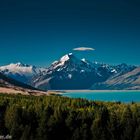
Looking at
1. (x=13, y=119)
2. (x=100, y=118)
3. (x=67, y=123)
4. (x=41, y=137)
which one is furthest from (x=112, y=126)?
(x=13, y=119)

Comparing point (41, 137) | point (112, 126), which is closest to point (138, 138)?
point (112, 126)

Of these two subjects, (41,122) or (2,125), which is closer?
(41,122)

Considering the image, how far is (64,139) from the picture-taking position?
164m

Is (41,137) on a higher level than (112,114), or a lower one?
lower

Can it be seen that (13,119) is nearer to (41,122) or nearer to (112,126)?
(41,122)

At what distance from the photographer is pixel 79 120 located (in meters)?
168


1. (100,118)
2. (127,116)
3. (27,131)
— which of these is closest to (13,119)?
(27,131)

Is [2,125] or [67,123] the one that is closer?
[67,123]

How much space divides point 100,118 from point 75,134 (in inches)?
492

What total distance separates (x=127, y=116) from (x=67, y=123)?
25.4m

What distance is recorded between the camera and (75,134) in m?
161

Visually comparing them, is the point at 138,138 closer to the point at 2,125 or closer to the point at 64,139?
the point at 64,139

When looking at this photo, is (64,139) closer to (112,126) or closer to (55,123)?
(55,123)

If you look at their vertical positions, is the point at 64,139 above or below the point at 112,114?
below
